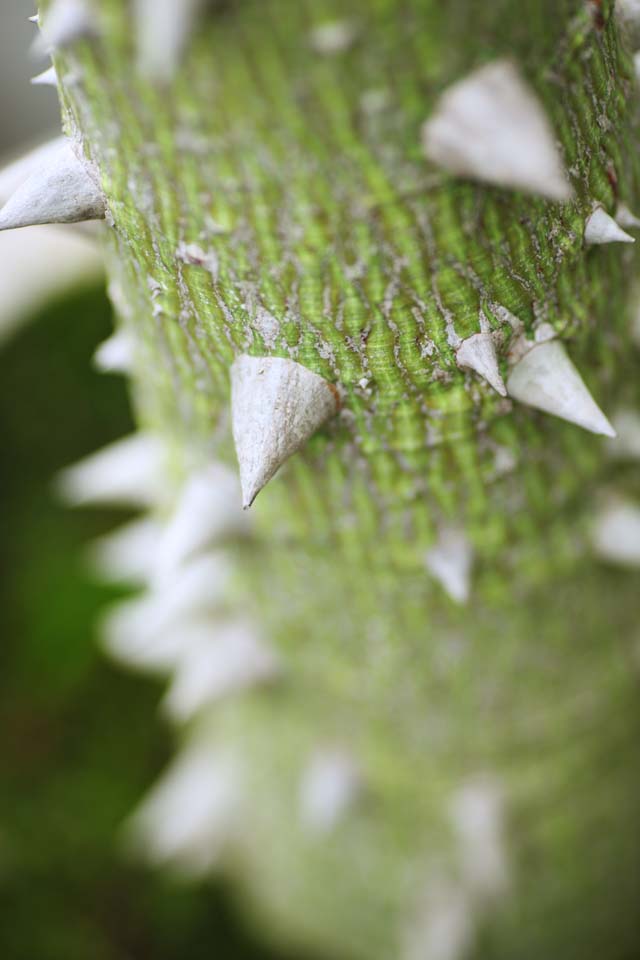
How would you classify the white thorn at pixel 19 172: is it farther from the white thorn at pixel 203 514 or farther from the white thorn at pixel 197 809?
the white thorn at pixel 197 809

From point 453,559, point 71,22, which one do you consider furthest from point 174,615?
point 71,22

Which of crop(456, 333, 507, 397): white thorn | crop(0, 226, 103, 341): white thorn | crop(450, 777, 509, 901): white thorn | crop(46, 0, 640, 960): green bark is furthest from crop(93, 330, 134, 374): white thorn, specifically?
crop(0, 226, 103, 341): white thorn

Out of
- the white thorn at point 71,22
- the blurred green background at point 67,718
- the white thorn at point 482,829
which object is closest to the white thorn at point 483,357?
the white thorn at point 71,22

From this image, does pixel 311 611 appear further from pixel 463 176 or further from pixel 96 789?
pixel 96 789

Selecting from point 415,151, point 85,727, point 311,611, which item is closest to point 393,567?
point 311,611

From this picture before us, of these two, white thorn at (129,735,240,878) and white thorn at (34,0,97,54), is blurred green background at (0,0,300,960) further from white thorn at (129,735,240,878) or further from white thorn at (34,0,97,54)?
white thorn at (34,0,97,54)

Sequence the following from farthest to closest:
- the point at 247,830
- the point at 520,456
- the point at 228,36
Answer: the point at 247,830 → the point at 520,456 → the point at 228,36
